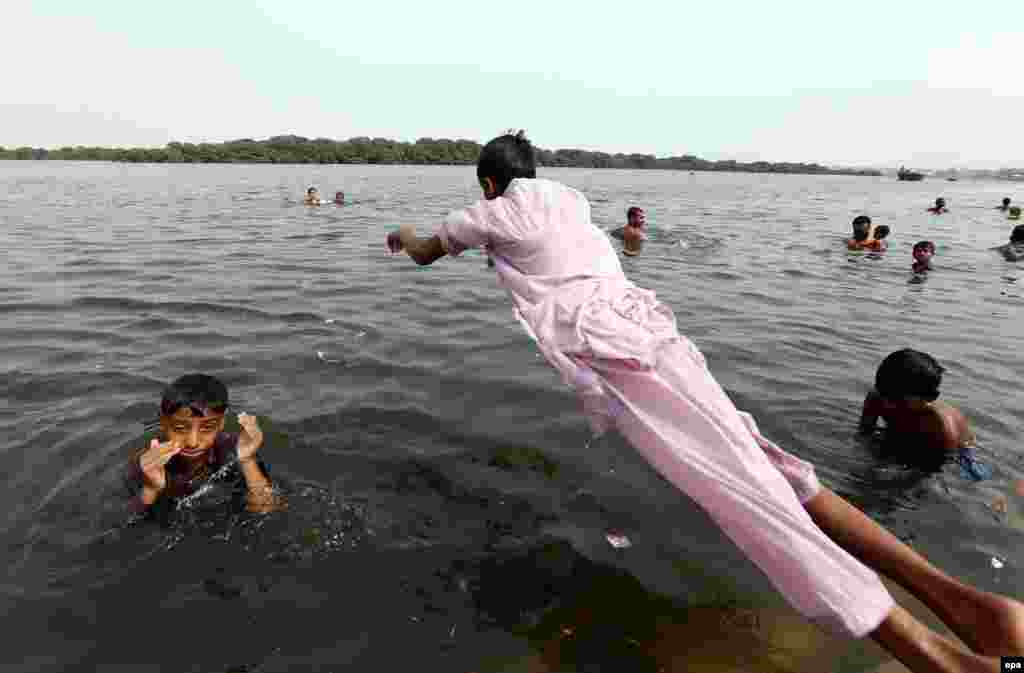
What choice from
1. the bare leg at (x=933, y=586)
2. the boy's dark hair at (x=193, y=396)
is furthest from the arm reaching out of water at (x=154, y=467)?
the bare leg at (x=933, y=586)

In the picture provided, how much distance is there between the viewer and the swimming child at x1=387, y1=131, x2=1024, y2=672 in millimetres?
1914

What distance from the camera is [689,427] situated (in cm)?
232

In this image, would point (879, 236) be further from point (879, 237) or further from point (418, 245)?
point (418, 245)

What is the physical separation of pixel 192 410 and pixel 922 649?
3674mm

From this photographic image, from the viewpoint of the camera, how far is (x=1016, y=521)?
3752 millimetres

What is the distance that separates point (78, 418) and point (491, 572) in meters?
3.88

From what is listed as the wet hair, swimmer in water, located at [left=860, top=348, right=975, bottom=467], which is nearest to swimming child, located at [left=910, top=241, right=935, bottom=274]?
the wet hair

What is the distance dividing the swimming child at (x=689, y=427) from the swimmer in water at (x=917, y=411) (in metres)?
2.23

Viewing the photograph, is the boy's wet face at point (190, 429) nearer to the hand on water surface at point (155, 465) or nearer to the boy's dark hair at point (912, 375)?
the hand on water surface at point (155, 465)

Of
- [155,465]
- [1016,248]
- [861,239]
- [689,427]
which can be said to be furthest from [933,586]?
[1016,248]

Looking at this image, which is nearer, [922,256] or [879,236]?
[922,256]

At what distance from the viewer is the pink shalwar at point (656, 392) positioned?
6.43ft

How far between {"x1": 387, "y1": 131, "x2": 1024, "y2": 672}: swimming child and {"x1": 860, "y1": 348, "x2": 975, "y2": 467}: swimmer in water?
7.32 ft

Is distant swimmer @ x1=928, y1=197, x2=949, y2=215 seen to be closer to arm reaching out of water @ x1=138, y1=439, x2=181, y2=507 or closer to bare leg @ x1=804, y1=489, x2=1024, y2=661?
bare leg @ x1=804, y1=489, x2=1024, y2=661
